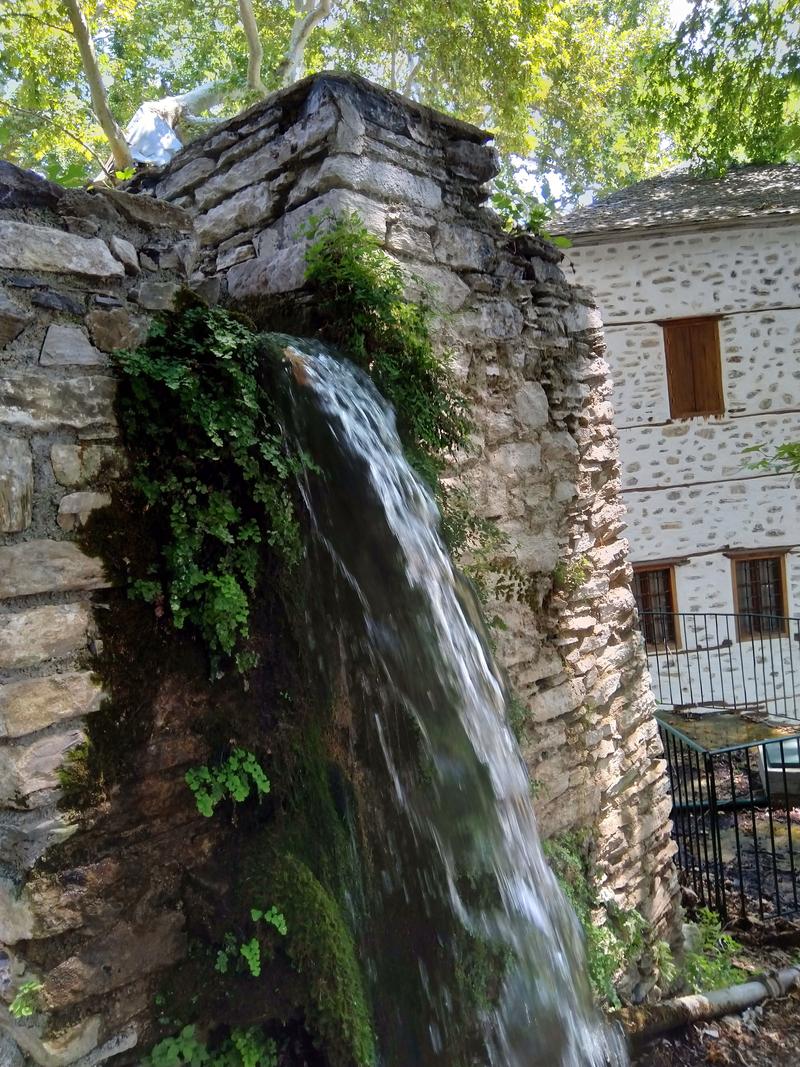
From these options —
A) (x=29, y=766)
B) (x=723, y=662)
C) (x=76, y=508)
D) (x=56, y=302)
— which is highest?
(x=56, y=302)

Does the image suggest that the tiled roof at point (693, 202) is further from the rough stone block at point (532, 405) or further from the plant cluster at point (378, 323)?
the plant cluster at point (378, 323)

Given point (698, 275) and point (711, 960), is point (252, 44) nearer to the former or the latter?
point (698, 275)

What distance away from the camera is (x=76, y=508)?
6.11 feet

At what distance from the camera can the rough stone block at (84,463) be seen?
1851mm

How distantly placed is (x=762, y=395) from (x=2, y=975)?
10.6 metres

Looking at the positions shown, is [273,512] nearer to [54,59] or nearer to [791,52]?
[791,52]

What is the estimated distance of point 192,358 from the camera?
2.08 m

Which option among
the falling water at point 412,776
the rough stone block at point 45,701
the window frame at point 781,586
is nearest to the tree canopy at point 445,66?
the window frame at point 781,586

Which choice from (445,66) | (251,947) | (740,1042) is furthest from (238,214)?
(445,66)

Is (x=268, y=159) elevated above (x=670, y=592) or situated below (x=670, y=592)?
above

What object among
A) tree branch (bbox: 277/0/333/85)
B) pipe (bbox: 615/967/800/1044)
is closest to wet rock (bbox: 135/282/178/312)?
pipe (bbox: 615/967/800/1044)

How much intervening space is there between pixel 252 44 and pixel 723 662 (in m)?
9.76

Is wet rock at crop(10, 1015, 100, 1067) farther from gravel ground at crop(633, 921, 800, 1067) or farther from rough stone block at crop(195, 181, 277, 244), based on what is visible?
rough stone block at crop(195, 181, 277, 244)

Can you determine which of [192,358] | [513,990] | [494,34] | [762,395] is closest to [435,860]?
[513,990]
